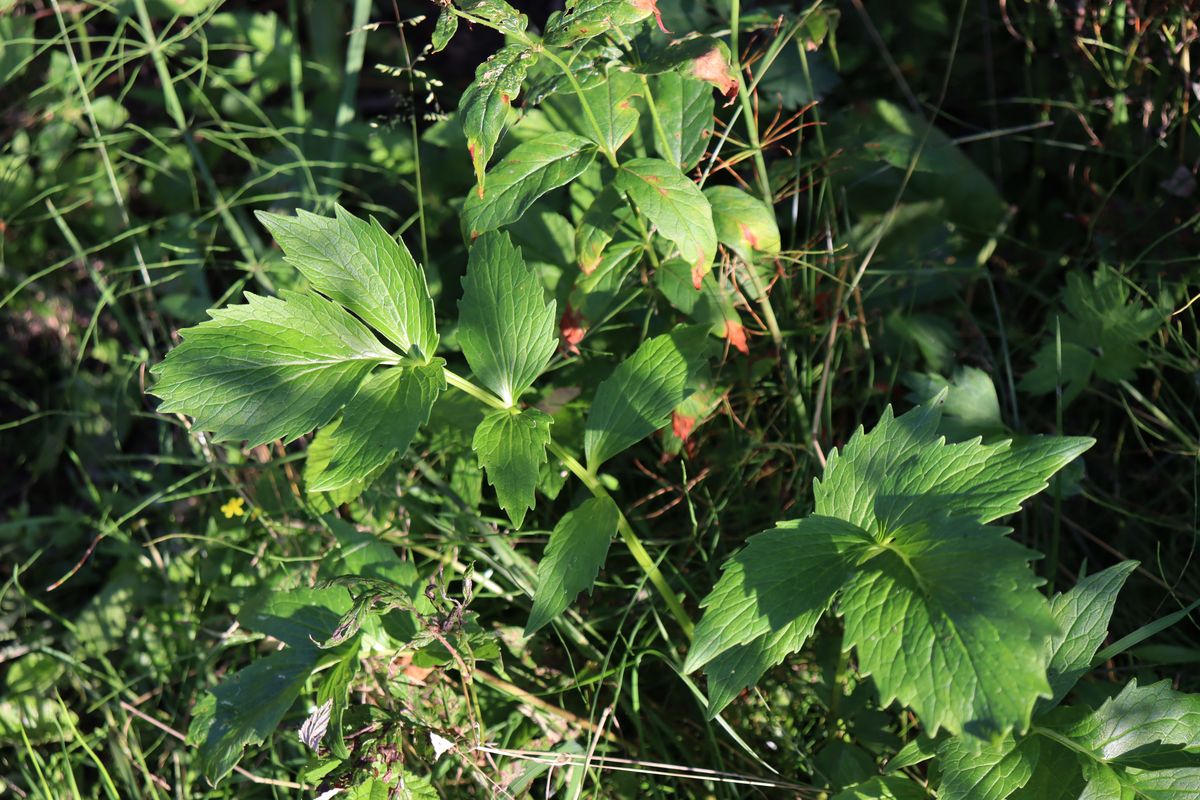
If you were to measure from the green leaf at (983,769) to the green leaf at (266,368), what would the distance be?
962 millimetres

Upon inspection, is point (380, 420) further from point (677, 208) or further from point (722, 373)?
point (722, 373)

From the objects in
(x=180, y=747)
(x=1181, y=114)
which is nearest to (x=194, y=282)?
(x=180, y=747)

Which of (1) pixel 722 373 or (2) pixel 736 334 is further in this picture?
(1) pixel 722 373

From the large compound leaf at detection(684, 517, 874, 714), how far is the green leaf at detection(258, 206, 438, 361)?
0.57 meters

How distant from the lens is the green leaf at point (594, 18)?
1.37m

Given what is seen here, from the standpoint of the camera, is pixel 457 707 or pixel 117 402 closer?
pixel 457 707

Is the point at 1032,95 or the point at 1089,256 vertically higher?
the point at 1032,95

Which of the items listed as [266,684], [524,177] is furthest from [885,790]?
[524,177]

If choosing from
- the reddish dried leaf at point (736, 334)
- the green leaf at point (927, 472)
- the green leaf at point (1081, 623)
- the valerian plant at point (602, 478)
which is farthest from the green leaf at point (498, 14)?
the green leaf at point (1081, 623)

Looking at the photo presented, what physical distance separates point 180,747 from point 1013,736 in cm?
155

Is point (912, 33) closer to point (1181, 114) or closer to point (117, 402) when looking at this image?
point (1181, 114)

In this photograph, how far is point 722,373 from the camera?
1.98 metres

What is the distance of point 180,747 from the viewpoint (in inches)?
76.7

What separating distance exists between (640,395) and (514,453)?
9.5 inches
